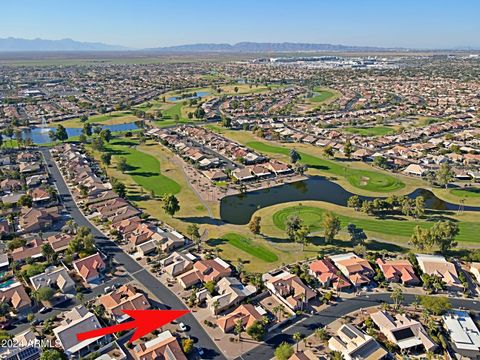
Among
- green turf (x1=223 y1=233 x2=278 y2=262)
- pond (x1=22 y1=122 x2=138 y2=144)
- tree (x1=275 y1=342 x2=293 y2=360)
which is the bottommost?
green turf (x1=223 y1=233 x2=278 y2=262)

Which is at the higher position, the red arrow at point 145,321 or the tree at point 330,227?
the tree at point 330,227

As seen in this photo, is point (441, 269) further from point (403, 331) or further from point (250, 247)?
point (250, 247)

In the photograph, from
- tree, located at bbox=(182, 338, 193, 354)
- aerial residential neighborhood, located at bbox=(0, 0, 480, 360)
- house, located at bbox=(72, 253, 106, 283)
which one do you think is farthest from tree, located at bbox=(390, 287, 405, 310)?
house, located at bbox=(72, 253, 106, 283)

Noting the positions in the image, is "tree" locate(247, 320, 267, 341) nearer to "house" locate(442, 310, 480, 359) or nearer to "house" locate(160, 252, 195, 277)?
"house" locate(160, 252, 195, 277)

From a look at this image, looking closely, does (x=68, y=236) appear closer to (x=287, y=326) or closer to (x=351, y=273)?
(x=287, y=326)

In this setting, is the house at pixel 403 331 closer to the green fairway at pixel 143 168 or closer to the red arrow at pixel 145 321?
the red arrow at pixel 145 321

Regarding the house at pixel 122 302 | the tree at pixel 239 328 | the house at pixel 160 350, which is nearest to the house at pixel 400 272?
the tree at pixel 239 328

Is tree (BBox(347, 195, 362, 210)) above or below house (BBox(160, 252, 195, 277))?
above

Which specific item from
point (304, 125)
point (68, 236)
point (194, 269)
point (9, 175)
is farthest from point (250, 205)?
point (304, 125)
